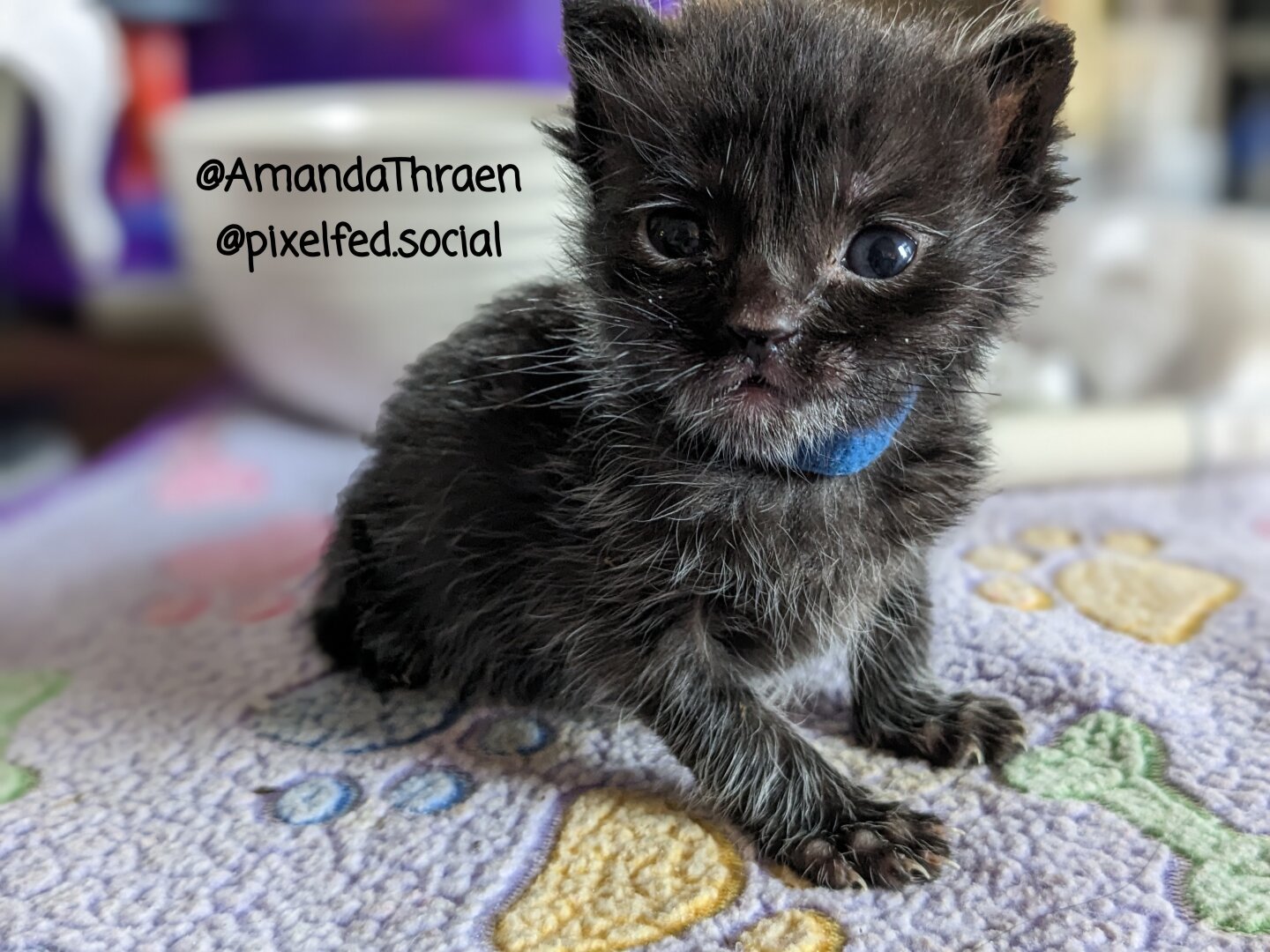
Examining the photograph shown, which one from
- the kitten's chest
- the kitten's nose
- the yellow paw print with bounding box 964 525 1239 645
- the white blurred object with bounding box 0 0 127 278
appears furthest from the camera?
the white blurred object with bounding box 0 0 127 278

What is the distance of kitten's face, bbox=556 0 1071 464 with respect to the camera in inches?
26.4

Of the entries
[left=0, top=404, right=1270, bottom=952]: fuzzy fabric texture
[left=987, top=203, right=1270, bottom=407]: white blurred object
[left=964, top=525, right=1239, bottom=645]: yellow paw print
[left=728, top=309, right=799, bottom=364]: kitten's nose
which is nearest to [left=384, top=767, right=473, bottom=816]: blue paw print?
[left=0, top=404, right=1270, bottom=952]: fuzzy fabric texture

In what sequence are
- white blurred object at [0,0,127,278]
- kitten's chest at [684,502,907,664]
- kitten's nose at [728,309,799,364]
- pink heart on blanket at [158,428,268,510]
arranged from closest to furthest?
kitten's nose at [728,309,799,364]
kitten's chest at [684,502,907,664]
pink heart on blanket at [158,428,268,510]
white blurred object at [0,0,127,278]

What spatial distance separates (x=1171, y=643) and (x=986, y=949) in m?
0.41

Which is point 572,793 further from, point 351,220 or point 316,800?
point 351,220

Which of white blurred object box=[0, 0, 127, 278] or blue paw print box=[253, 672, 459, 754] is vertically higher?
white blurred object box=[0, 0, 127, 278]

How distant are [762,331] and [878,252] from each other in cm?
10

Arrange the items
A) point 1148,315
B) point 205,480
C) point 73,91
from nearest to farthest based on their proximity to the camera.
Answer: point 205,480
point 1148,315
point 73,91

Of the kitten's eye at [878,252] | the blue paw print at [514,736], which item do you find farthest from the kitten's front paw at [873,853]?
the kitten's eye at [878,252]

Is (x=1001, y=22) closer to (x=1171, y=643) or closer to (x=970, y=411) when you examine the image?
(x=970, y=411)

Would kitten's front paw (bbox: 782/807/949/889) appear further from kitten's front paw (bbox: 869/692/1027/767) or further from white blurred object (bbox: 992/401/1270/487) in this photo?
white blurred object (bbox: 992/401/1270/487)

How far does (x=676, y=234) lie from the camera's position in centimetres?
71

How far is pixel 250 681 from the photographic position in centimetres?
100

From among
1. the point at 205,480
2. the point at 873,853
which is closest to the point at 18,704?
the point at 205,480
